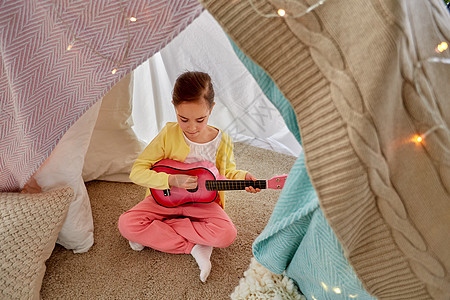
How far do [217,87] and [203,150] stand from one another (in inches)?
10.3

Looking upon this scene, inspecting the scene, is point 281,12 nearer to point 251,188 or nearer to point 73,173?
point 251,188

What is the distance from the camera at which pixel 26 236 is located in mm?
1032

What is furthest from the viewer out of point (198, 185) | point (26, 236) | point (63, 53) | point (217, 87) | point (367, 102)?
point (217, 87)

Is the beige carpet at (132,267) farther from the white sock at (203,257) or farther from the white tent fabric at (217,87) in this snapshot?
the white tent fabric at (217,87)

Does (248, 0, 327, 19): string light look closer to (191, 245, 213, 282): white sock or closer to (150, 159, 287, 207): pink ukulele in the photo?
(150, 159, 287, 207): pink ukulele

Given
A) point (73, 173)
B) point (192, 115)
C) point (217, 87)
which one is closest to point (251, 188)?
point (192, 115)

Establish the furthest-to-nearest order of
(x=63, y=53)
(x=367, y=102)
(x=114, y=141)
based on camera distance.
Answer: (x=114, y=141) < (x=63, y=53) < (x=367, y=102)

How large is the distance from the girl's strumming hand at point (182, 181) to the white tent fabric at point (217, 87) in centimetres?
35

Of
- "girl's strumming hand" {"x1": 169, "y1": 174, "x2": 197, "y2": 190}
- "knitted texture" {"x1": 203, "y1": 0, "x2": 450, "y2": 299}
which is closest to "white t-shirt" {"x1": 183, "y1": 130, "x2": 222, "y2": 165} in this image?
"girl's strumming hand" {"x1": 169, "y1": 174, "x2": 197, "y2": 190}

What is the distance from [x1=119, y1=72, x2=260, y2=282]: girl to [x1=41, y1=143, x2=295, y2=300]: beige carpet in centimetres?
4

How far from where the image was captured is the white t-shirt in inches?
50.9

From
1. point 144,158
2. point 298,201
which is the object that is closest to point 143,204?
point 144,158

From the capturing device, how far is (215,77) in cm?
138

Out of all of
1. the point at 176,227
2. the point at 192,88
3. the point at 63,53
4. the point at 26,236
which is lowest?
the point at 176,227
